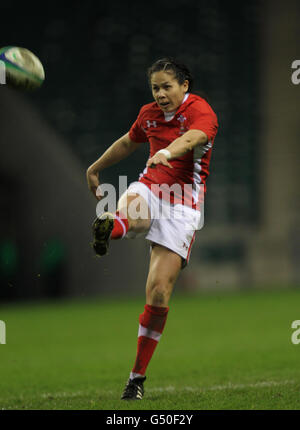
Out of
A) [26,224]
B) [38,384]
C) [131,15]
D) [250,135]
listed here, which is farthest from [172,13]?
[38,384]

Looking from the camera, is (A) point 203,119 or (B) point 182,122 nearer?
(A) point 203,119

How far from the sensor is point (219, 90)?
1067 inches

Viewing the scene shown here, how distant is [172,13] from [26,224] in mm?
12612

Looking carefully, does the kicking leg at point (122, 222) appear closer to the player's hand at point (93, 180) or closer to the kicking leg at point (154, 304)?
the kicking leg at point (154, 304)

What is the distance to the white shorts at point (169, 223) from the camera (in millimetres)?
4863

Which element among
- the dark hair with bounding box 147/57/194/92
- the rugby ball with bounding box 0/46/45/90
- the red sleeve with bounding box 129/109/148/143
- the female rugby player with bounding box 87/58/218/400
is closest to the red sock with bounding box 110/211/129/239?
the female rugby player with bounding box 87/58/218/400

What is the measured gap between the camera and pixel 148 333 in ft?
16.2

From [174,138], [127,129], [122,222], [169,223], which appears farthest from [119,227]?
[127,129]

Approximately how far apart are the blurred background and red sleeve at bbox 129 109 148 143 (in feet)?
37.7

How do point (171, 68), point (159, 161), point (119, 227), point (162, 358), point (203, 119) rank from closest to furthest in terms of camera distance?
point (159, 161), point (119, 227), point (203, 119), point (171, 68), point (162, 358)

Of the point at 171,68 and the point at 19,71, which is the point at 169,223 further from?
the point at 19,71

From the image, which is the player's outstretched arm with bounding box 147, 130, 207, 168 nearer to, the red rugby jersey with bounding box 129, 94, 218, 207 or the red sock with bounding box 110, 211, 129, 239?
the red rugby jersey with bounding box 129, 94, 218, 207

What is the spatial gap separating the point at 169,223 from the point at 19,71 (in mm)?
1556

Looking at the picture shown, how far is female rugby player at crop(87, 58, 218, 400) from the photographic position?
479cm
